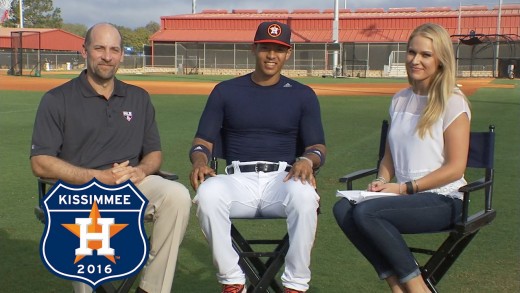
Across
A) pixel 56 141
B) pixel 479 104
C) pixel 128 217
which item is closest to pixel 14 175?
pixel 56 141

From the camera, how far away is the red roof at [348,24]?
61.9m

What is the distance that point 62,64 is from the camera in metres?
64.6

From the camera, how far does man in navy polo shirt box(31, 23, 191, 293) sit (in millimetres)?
3795

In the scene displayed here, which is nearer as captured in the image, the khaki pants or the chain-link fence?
the khaki pants

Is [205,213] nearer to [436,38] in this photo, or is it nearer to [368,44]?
[436,38]

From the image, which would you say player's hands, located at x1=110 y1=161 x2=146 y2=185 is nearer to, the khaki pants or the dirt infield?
the khaki pants

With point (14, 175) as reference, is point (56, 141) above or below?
above

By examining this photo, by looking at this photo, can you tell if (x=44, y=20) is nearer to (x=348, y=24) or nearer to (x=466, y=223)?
(x=348, y=24)

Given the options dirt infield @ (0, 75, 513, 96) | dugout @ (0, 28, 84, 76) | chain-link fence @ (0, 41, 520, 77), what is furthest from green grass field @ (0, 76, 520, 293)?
chain-link fence @ (0, 41, 520, 77)

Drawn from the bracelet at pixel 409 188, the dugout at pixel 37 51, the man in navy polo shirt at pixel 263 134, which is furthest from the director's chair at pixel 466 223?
the dugout at pixel 37 51

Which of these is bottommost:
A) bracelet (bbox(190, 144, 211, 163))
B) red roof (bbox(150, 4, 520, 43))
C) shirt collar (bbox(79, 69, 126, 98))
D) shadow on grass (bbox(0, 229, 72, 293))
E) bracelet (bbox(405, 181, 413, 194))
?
shadow on grass (bbox(0, 229, 72, 293))

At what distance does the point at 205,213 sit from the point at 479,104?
18.9 meters

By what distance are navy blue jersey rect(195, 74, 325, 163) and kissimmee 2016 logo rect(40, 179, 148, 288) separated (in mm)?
1527

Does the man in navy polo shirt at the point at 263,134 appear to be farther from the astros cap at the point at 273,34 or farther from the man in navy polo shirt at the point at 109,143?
the man in navy polo shirt at the point at 109,143
